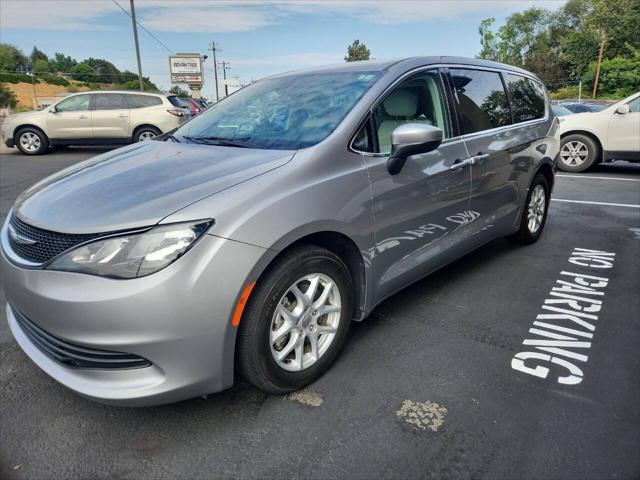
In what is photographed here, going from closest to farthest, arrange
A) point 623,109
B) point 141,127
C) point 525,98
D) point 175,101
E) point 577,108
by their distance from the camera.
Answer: point 525,98 < point 623,109 < point 141,127 < point 175,101 < point 577,108

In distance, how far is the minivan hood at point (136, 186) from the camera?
1.92 m

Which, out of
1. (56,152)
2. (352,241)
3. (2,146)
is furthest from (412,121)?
(2,146)

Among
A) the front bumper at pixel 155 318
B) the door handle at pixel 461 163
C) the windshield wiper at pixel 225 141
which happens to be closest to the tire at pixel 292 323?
the front bumper at pixel 155 318

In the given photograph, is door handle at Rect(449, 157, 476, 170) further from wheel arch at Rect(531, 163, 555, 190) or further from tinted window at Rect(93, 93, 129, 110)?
tinted window at Rect(93, 93, 129, 110)

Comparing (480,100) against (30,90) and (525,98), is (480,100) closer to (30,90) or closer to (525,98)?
(525,98)

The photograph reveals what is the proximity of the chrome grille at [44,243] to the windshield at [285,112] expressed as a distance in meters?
1.06

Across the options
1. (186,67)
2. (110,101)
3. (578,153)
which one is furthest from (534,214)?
(186,67)

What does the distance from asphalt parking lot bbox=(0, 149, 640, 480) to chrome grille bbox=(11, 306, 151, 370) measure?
1.17ft

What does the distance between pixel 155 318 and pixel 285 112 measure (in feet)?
5.06

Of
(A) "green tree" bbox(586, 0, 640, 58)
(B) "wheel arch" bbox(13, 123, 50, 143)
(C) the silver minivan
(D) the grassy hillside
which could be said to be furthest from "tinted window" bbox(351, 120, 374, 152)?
(D) the grassy hillside

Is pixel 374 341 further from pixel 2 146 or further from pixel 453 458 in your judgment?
pixel 2 146

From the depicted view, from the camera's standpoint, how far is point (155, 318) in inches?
70.4

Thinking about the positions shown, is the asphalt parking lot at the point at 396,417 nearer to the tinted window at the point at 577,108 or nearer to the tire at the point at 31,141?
the tire at the point at 31,141

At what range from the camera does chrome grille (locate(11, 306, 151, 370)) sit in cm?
187
